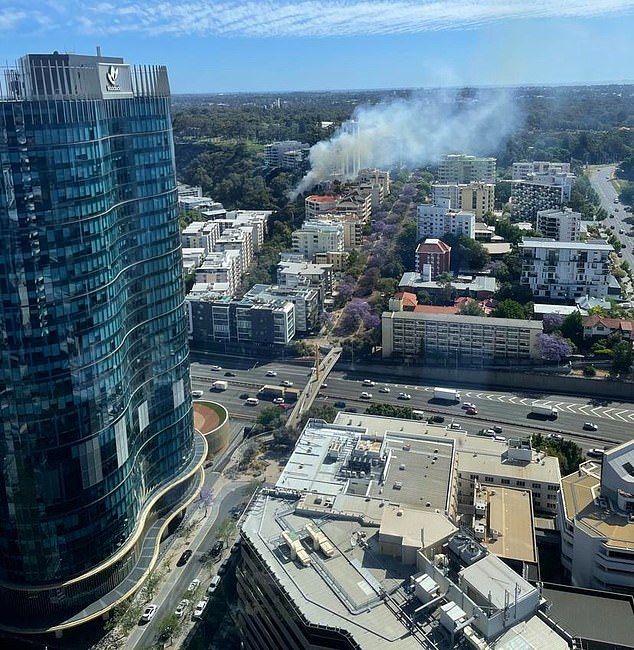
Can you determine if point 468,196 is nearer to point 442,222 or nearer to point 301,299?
point 442,222

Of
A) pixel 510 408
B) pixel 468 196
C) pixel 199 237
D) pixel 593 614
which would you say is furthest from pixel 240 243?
pixel 593 614

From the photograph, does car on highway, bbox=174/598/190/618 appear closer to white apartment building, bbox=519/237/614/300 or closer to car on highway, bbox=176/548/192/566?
car on highway, bbox=176/548/192/566

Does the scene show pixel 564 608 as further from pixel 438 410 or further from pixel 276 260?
pixel 276 260

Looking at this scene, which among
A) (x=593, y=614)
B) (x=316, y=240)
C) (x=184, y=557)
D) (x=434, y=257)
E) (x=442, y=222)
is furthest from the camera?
(x=442, y=222)

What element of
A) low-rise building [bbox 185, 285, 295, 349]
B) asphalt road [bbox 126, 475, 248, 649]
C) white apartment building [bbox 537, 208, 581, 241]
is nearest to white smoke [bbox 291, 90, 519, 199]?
white apartment building [bbox 537, 208, 581, 241]

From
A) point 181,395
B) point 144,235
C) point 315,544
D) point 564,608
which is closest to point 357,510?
point 315,544
